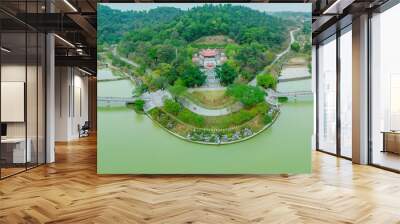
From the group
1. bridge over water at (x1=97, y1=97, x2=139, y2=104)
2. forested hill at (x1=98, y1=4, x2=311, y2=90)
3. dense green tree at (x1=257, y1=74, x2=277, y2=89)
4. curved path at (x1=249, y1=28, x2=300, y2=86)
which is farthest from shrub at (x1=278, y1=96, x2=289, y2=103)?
bridge over water at (x1=97, y1=97, x2=139, y2=104)

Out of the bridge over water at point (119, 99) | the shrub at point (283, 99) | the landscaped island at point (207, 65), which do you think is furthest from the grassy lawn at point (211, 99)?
the bridge over water at point (119, 99)

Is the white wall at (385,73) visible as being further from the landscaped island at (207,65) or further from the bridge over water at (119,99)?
the bridge over water at (119,99)

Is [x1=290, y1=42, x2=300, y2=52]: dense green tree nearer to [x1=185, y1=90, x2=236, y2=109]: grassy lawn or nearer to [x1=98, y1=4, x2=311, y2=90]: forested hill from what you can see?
[x1=98, y1=4, x2=311, y2=90]: forested hill

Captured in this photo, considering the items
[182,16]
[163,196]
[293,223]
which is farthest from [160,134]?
[293,223]

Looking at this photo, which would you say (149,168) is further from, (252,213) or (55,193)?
(252,213)

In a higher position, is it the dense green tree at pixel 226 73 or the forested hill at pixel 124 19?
the forested hill at pixel 124 19

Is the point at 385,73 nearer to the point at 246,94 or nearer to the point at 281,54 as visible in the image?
the point at 281,54
